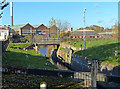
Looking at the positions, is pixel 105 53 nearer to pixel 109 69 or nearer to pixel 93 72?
pixel 109 69

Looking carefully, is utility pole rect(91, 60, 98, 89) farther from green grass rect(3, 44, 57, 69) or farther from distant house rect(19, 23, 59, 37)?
distant house rect(19, 23, 59, 37)

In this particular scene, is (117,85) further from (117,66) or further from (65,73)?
(117,66)

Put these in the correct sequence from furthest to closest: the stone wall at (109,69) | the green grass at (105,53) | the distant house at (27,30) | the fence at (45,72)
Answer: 1. the distant house at (27,30)
2. the green grass at (105,53)
3. the stone wall at (109,69)
4. the fence at (45,72)

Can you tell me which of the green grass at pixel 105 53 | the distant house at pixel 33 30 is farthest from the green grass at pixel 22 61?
the distant house at pixel 33 30

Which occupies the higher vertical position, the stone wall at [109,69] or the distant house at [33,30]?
the distant house at [33,30]

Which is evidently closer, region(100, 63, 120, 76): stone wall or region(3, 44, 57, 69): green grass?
region(3, 44, 57, 69): green grass

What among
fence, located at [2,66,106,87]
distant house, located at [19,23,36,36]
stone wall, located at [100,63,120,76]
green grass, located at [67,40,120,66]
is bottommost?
stone wall, located at [100,63,120,76]

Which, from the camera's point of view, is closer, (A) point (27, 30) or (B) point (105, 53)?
(B) point (105, 53)

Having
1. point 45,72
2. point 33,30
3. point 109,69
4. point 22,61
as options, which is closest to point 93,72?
point 45,72

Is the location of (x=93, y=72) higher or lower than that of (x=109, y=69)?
higher

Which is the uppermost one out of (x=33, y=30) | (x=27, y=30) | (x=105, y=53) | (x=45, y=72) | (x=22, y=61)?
(x=33, y=30)

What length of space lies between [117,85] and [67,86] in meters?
4.08

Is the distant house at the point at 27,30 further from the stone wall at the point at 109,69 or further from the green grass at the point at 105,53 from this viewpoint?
the stone wall at the point at 109,69

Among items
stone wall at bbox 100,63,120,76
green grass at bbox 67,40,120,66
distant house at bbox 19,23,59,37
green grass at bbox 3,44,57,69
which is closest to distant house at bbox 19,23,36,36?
distant house at bbox 19,23,59,37
